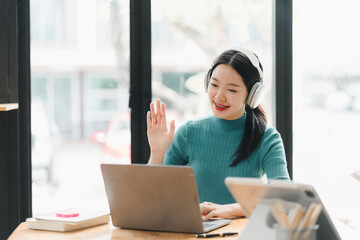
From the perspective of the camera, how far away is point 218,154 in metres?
2.23

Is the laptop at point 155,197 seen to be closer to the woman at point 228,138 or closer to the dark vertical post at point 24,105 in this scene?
the woman at point 228,138

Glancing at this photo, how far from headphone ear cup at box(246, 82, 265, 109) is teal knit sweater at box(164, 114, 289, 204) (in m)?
0.11

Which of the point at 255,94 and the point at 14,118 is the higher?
the point at 255,94

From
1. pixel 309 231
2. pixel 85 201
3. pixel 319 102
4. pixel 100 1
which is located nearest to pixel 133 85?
pixel 100 1

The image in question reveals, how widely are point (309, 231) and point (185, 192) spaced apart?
1.63ft

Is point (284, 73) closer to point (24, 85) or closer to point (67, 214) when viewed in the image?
point (24, 85)

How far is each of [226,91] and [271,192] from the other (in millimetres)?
1052

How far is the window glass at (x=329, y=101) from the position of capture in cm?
290

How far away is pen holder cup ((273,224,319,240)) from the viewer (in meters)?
1.11

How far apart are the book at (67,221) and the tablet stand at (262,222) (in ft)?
2.28

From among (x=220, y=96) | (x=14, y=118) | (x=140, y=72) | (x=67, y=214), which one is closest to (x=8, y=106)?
(x=14, y=118)

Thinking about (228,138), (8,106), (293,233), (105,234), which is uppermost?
(8,106)

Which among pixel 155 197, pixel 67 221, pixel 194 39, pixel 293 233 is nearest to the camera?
pixel 293 233

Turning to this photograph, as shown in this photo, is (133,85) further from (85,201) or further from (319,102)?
(319,102)
